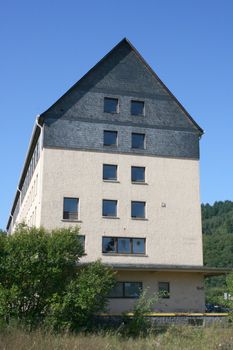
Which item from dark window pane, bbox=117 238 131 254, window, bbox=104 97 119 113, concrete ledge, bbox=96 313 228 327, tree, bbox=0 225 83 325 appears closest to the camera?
tree, bbox=0 225 83 325

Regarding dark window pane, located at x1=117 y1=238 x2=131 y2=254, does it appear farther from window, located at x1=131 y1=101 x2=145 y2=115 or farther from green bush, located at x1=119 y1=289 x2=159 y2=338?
green bush, located at x1=119 y1=289 x2=159 y2=338

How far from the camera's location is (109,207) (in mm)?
38500

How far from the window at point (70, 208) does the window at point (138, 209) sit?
423cm

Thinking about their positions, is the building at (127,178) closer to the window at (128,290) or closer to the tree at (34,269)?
the window at (128,290)

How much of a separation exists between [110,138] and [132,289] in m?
11.2

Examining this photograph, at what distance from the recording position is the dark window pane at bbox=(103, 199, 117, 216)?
38.3m

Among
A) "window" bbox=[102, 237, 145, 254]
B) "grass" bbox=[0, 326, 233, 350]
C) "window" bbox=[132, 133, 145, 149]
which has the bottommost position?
"grass" bbox=[0, 326, 233, 350]

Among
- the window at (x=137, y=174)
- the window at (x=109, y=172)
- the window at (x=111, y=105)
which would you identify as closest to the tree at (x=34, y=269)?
the window at (x=109, y=172)

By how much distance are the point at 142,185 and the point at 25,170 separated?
52.2 ft

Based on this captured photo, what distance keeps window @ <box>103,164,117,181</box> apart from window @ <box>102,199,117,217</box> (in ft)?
5.63

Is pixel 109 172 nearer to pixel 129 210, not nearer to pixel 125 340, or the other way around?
pixel 129 210

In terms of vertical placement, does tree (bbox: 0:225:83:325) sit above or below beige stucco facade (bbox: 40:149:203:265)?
below

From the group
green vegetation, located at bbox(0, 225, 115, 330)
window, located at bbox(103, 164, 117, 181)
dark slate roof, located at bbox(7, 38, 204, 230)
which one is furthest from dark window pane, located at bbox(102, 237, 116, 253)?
green vegetation, located at bbox(0, 225, 115, 330)

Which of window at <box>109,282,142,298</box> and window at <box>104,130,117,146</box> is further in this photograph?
window at <box>104,130,117,146</box>
